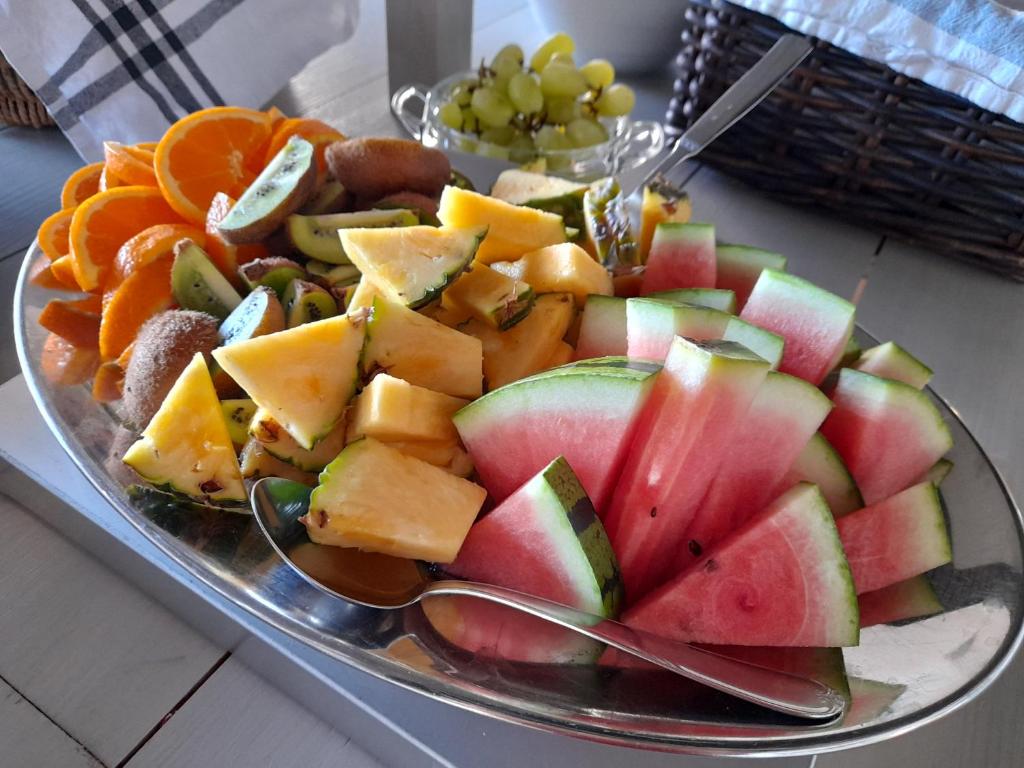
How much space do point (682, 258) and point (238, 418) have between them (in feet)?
1.37

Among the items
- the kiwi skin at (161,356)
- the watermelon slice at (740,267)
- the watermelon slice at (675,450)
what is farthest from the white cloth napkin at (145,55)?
the watermelon slice at (675,450)

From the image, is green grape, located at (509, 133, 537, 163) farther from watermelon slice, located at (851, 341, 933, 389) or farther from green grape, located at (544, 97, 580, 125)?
watermelon slice, located at (851, 341, 933, 389)

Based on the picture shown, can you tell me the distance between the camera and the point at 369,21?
5.60ft

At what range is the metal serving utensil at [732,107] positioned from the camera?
0.93 metres

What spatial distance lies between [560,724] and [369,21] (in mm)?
1641

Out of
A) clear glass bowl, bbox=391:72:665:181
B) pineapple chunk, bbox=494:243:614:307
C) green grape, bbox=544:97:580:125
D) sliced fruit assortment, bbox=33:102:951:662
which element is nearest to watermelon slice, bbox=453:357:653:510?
sliced fruit assortment, bbox=33:102:951:662

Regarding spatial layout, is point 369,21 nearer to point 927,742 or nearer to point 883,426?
point 883,426

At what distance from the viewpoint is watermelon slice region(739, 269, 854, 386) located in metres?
0.63

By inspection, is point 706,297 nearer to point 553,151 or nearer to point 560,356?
point 560,356

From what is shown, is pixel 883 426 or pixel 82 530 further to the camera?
pixel 82 530

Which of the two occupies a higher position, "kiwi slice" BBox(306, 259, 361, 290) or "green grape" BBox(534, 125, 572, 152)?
"kiwi slice" BBox(306, 259, 361, 290)

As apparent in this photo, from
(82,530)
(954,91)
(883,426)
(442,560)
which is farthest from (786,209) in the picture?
(82,530)

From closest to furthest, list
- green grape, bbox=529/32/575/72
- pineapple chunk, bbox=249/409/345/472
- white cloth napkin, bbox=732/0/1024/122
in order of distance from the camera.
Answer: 1. pineapple chunk, bbox=249/409/345/472
2. white cloth napkin, bbox=732/0/1024/122
3. green grape, bbox=529/32/575/72

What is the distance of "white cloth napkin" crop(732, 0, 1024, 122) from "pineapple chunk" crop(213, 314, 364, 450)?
0.78 meters
